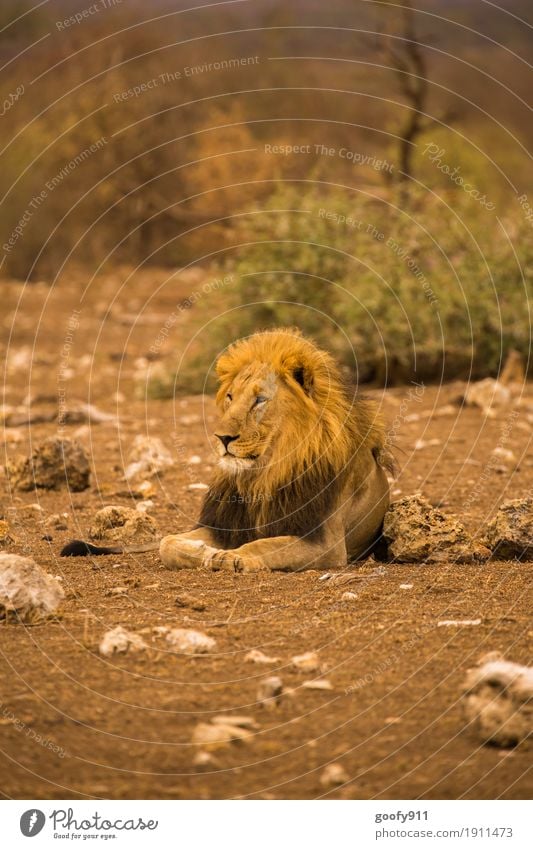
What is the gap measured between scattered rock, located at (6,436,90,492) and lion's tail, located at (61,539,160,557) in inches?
88.8

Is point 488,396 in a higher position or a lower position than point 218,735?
higher

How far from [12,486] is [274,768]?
18.8 ft

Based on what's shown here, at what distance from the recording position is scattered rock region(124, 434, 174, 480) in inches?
393

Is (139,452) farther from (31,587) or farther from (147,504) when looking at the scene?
(31,587)

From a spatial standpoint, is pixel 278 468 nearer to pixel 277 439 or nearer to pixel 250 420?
pixel 277 439

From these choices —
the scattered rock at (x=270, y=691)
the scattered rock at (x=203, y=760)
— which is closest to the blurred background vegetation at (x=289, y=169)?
the scattered rock at (x=270, y=691)

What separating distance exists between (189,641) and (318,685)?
0.74m

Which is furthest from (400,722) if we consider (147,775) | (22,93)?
(22,93)

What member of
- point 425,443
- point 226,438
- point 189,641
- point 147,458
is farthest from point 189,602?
point 425,443

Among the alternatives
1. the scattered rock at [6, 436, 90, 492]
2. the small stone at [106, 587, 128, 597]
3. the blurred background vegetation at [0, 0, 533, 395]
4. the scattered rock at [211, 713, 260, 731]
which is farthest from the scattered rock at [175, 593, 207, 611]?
the blurred background vegetation at [0, 0, 533, 395]

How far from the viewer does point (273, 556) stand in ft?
22.2

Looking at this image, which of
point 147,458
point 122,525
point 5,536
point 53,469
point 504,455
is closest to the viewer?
point 5,536

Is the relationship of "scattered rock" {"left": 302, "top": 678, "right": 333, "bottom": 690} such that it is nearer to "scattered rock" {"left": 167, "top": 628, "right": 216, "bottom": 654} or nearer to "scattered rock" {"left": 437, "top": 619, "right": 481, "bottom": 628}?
"scattered rock" {"left": 167, "top": 628, "right": 216, "bottom": 654}

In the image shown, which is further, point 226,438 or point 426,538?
point 426,538
